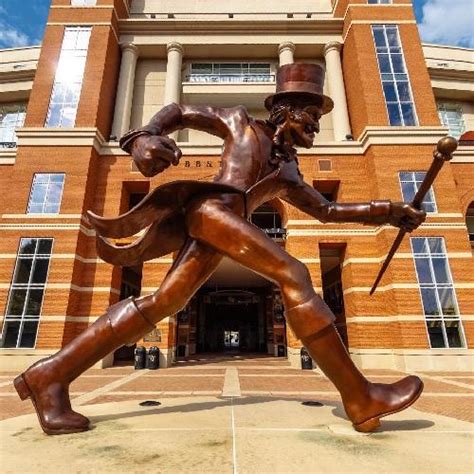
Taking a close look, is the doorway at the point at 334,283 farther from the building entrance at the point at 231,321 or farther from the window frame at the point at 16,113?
the window frame at the point at 16,113

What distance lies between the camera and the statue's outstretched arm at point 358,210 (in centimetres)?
280

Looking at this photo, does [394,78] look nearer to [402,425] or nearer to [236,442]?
[402,425]

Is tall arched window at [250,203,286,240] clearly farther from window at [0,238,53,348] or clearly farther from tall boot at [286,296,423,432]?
tall boot at [286,296,423,432]

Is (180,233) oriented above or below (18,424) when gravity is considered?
above

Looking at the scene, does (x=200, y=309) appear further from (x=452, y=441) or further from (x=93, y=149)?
(x=452, y=441)

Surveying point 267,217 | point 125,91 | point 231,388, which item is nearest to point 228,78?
point 125,91

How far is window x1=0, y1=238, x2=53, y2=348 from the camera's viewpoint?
12461 millimetres

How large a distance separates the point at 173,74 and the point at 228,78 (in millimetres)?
3060

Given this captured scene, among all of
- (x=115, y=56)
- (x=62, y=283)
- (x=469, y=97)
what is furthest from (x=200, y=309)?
(x=469, y=97)

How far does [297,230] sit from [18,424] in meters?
12.5

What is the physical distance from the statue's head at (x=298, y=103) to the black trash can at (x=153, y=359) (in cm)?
1148

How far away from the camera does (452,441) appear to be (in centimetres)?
200

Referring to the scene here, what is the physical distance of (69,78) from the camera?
53.0 ft

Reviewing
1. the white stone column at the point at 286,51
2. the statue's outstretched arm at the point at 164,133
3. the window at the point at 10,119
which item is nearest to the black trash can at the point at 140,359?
the statue's outstretched arm at the point at 164,133
